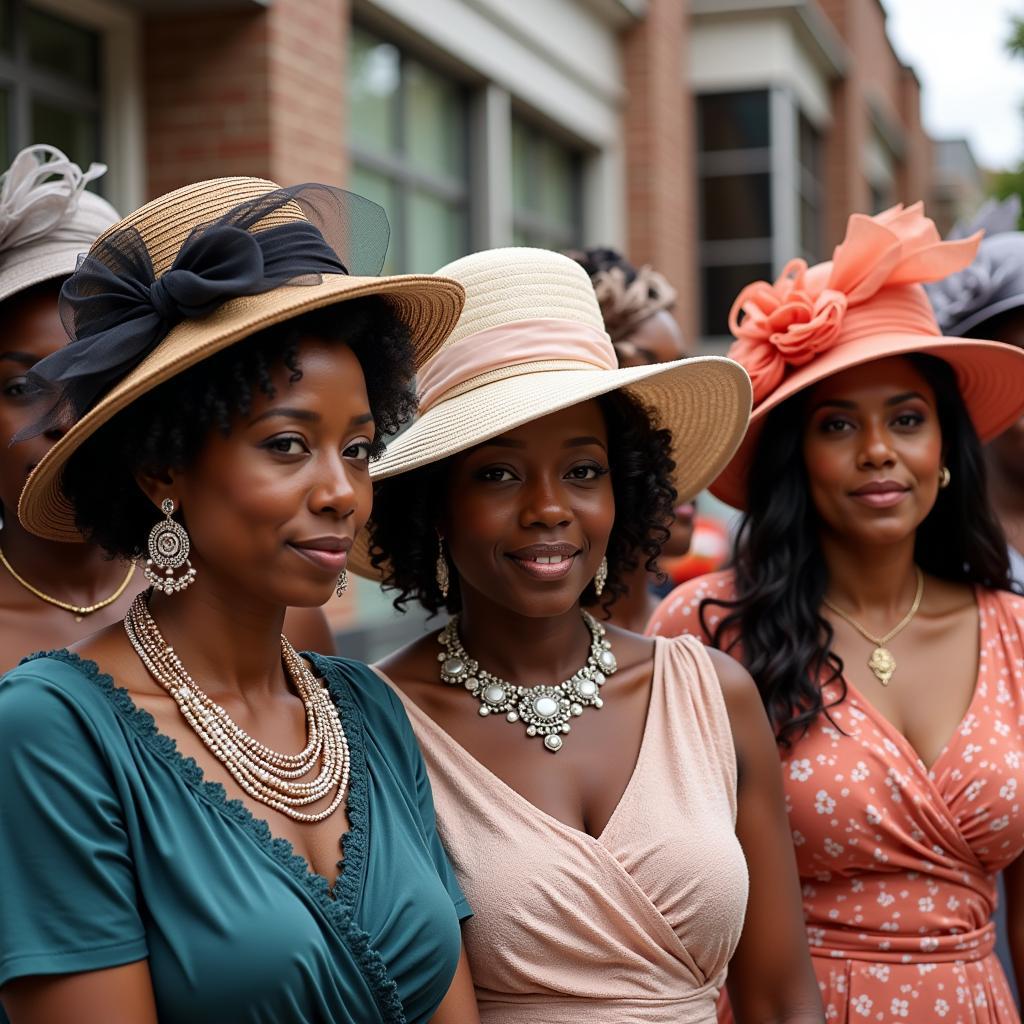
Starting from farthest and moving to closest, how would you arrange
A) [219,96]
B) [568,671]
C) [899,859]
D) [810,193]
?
1. [810,193]
2. [219,96]
3. [899,859]
4. [568,671]

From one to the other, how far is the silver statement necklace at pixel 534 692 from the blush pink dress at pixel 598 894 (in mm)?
77

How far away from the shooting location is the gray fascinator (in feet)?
13.0

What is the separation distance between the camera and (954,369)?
333 cm

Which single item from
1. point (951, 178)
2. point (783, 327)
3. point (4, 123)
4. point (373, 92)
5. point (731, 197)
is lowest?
point (783, 327)

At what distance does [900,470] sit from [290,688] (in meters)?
1.49

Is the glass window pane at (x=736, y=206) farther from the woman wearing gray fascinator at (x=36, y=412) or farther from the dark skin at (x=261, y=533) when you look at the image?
the dark skin at (x=261, y=533)

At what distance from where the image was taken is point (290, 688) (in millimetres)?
2271

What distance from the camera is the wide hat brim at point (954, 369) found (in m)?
3.08

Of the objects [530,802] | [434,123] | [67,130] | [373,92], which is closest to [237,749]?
[530,802]

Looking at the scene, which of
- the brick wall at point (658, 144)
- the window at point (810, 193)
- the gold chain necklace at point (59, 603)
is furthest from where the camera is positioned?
the window at point (810, 193)

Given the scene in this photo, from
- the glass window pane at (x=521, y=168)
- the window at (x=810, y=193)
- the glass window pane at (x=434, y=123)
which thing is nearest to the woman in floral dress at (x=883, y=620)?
the glass window pane at (x=434, y=123)

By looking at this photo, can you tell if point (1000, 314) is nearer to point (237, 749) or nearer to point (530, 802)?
point (530, 802)

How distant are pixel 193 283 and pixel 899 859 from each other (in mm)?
1917

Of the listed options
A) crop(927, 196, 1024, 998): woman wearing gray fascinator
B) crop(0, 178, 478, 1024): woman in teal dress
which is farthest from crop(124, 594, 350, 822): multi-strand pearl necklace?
crop(927, 196, 1024, 998): woman wearing gray fascinator
